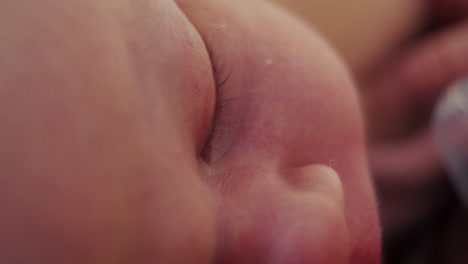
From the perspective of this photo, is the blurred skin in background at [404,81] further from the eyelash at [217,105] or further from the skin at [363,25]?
the eyelash at [217,105]

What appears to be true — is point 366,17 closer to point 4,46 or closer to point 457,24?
point 457,24

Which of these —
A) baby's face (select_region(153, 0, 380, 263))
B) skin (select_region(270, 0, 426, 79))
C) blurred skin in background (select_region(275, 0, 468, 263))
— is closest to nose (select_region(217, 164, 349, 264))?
baby's face (select_region(153, 0, 380, 263))

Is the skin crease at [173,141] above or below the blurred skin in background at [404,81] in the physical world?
above

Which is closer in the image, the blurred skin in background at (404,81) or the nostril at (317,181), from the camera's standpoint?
the nostril at (317,181)

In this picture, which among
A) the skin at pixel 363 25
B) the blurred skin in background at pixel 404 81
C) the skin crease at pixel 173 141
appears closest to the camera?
the skin crease at pixel 173 141

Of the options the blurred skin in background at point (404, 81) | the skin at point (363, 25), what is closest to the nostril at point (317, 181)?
the blurred skin in background at point (404, 81)

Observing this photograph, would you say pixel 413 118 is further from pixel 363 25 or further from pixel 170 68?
pixel 170 68

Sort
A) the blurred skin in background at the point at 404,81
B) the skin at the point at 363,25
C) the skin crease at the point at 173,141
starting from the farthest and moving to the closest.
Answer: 1. the skin at the point at 363,25
2. the blurred skin in background at the point at 404,81
3. the skin crease at the point at 173,141

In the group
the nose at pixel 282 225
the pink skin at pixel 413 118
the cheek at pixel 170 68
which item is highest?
the cheek at pixel 170 68

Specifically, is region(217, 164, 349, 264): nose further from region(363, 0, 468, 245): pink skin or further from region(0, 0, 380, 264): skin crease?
region(363, 0, 468, 245): pink skin

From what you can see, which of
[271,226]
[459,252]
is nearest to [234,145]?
[271,226]
